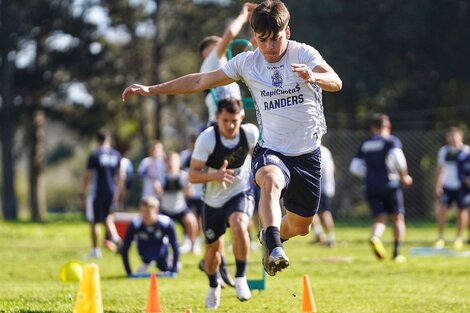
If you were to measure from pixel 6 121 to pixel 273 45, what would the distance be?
32.0 metres

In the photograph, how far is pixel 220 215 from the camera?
29.6 ft

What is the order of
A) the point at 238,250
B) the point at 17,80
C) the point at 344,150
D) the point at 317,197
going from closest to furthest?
the point at 317,197 → the point at 238,250 → the point at 344,150 → the point at 17,80

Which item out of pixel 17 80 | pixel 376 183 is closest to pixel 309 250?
pixel 376 183

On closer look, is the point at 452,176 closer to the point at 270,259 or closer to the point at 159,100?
the point at 270,259

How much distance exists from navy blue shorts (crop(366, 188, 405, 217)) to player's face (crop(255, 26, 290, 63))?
7831 millimetres

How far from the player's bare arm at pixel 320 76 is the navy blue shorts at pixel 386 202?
25.9ft

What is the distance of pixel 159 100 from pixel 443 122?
513 inches

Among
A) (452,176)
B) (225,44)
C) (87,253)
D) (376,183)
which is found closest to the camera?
(225,44)

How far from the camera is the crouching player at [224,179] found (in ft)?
28.6

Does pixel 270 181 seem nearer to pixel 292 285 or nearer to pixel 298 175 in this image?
pixel 298 175

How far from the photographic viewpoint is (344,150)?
33125 mm

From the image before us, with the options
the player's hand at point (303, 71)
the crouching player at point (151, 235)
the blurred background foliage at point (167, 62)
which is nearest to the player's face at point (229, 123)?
the player's hand at point (303, 71)

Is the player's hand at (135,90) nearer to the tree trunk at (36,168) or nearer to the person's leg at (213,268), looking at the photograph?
the person's leg at (213,268)

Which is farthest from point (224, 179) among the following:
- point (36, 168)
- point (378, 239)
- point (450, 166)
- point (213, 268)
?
point (36, 168)
